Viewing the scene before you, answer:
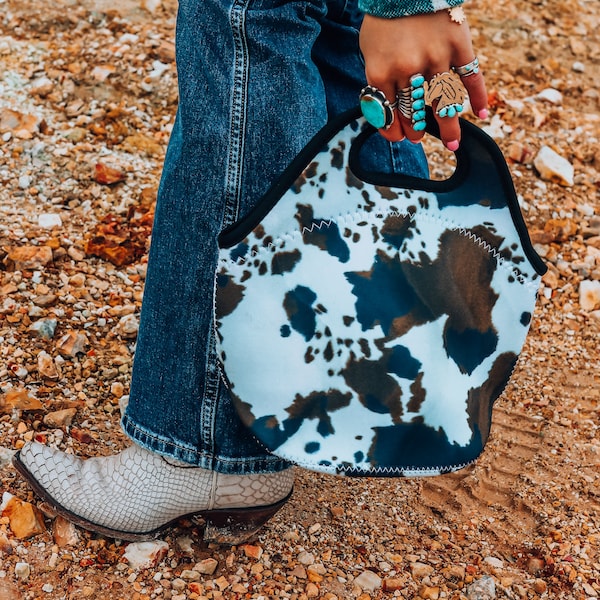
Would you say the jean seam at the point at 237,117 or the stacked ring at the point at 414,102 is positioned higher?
the stacked ring at the point at 414,102

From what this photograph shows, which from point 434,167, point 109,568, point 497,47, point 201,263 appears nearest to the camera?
point 201,263

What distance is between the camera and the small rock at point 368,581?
154 cm

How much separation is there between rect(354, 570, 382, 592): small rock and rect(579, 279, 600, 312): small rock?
118cm

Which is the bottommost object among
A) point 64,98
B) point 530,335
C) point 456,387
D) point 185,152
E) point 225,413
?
point 530,335

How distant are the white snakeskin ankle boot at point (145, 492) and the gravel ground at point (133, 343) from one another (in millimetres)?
57

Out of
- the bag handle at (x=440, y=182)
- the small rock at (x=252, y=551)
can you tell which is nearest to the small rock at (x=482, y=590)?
the small rock at (x=252, y=551)

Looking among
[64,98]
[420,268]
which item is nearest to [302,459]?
[420,268]

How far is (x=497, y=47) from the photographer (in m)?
3.31

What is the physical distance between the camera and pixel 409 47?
1095 mm

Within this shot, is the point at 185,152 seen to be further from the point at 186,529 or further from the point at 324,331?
the point at 186,529

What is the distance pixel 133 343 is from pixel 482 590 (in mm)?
1001

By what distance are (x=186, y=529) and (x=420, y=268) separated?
0.73 m

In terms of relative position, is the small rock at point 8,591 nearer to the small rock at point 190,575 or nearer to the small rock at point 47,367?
the small rock at point 190,575

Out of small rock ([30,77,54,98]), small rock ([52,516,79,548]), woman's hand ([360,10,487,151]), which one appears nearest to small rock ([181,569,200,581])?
small rock ([52,516,79,548])
